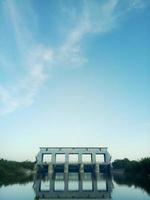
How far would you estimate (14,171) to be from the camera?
40344 millimetres

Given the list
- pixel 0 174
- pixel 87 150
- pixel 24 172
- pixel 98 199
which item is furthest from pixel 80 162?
pixel 98 199

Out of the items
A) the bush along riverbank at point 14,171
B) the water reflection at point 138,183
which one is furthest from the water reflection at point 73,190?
the bush along riverbank at point 14,171

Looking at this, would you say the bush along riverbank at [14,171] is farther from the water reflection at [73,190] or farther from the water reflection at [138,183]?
the water reflection at [138,183]

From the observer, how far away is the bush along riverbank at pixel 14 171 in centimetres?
3068

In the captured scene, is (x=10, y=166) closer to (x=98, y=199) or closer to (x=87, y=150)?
(x=87, y=150)

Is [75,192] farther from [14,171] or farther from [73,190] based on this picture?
[14,171]

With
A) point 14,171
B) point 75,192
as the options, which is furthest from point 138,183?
point 14,171

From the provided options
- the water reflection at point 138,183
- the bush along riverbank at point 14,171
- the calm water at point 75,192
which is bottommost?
the calm water at point 75,192

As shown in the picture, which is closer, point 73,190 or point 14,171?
point 73,190

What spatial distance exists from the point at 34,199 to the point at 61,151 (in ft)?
116

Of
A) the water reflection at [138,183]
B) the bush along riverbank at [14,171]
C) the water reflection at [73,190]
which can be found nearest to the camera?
the water reflection at [73,190]

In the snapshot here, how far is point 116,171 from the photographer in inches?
1890

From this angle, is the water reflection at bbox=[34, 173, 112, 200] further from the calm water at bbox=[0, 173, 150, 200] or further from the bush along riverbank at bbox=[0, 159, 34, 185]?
the bush along riverbank at bbox=[0, 159, 34, 185]

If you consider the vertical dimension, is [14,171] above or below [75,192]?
above
